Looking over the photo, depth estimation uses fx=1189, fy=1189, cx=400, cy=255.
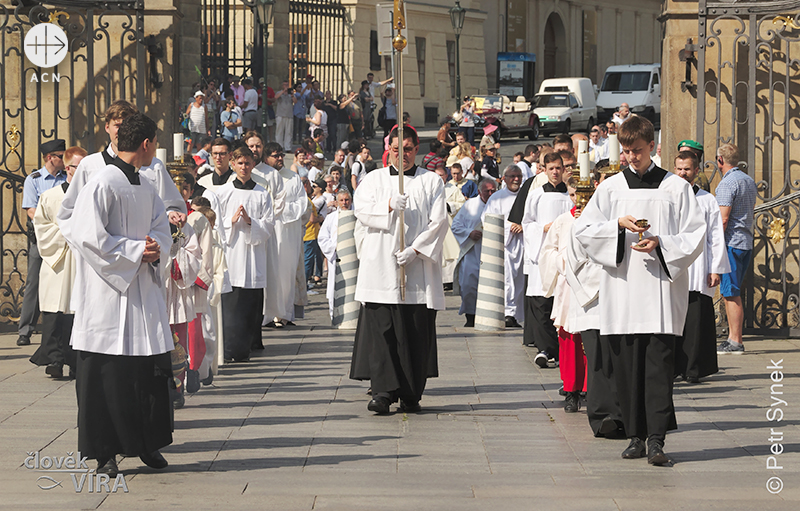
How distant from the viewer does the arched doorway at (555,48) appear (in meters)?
50.6

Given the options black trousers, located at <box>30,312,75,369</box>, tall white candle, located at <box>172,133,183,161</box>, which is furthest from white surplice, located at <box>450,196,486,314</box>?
tall white candle, located at <box>172,133,183,161</box>

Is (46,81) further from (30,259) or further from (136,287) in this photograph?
(136,287)

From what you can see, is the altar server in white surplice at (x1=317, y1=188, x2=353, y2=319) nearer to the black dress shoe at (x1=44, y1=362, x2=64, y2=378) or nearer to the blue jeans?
the blue jeans

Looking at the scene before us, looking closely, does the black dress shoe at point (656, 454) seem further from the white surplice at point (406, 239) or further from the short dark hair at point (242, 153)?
the short dark hair at point (242, 153)

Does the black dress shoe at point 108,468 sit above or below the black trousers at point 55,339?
below

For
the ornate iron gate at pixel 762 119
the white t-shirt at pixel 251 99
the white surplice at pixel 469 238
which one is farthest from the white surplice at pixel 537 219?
the white t-shirt at pixel 251 99

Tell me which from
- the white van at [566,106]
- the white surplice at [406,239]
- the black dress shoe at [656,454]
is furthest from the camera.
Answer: the white van at [566,106]

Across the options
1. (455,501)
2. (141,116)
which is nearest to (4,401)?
(141,116)

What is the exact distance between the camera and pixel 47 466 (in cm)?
623

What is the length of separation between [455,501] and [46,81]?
777cm

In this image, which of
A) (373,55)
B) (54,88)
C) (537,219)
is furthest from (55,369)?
(373,55)

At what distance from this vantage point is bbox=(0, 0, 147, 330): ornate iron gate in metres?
11.4

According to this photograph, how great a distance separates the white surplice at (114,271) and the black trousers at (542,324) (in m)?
4.47

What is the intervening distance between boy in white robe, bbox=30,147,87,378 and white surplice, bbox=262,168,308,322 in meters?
3.06
